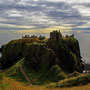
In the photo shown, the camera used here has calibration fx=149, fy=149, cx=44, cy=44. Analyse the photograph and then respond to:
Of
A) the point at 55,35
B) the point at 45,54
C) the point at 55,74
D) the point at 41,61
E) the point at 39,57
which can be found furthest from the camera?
the point at 55,35

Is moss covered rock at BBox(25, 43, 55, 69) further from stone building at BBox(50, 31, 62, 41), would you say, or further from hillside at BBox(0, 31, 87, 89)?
stone building at BBox(50, 31, 62, 41)

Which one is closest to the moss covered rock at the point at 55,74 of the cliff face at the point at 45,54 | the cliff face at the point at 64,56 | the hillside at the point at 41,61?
the hillside at the point at 41,61

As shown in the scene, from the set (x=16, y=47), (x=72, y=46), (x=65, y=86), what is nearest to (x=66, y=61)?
(x=72, y=46)

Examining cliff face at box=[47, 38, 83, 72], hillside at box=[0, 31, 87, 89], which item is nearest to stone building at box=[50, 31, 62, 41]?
hillside at box=[0, 31, 87, 89]

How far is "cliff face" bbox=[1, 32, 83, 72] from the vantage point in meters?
76.2

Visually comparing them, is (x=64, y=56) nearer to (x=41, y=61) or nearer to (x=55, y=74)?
(x=41, y=61)

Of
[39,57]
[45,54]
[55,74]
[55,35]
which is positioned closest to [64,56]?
[55,35]

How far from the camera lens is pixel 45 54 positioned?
251ft

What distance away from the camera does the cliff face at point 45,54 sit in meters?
76.2

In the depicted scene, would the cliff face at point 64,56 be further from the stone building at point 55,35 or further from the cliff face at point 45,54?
the stone building at point 55,35

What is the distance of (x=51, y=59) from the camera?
74688mm

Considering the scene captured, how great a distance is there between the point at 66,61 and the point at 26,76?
45.4 m

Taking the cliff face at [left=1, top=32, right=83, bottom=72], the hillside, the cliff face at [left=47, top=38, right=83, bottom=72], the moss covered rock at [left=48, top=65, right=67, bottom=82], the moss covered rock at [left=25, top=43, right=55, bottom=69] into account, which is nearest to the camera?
the moss covered rock at [left=48, top=65, right=67, bottom=82]

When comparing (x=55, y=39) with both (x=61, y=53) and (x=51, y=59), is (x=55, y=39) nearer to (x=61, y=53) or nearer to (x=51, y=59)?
(x=61, y=53)
